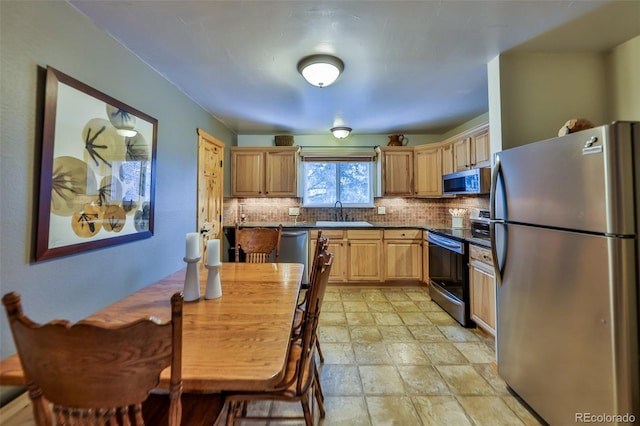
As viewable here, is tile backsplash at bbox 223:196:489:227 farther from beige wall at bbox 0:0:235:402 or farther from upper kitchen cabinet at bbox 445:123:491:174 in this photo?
beige wall at bbox 0:0:235:402

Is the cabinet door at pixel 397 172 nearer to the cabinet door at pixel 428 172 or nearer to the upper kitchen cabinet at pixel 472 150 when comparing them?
the cabinet door at pixel 428 172

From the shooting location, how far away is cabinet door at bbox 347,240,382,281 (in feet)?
12.4

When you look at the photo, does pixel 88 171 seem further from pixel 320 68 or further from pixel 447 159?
pixel 447 159

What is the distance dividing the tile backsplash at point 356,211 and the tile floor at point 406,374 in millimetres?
1747

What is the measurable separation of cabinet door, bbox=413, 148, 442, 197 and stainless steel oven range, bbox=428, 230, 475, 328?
Result: 33.7 inches

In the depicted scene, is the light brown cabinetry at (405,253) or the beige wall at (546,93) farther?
the light brown cabinetry at (405,253)

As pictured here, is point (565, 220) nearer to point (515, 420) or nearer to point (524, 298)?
point (524, 298)

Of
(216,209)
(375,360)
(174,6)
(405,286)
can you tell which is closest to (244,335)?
(375,360)

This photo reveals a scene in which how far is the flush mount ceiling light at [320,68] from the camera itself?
2006 mm

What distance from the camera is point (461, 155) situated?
335 cm

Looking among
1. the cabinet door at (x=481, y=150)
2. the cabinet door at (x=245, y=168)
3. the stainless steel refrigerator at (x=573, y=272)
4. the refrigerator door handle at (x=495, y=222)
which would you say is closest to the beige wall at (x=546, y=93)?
the refrigerator door handle at (x=495, y=222)

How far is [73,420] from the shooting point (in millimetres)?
651

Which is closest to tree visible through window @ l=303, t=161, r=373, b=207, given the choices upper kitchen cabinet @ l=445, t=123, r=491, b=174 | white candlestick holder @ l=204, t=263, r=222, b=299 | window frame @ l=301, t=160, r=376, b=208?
window frame @ l=301, t=160, r=376, b=208

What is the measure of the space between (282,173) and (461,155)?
2599 mm
